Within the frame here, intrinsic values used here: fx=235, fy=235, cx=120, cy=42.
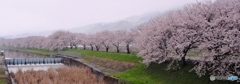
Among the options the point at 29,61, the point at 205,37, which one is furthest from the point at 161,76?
the point at 29,61

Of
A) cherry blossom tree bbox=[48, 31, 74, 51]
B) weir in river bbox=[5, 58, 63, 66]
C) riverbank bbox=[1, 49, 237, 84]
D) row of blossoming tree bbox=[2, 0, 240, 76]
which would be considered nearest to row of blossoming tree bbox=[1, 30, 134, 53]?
cherry blossom tree bbox=[48, 31, 74, 51]

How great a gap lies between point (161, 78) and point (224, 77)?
27.9ft

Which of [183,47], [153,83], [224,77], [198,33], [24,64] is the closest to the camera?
[224,77]

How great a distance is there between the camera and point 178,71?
25.2 metres

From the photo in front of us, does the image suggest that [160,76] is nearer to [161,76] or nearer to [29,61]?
[161,76]

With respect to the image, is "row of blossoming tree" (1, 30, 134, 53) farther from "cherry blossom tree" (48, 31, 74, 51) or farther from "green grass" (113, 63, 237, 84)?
"green grass" (113, 63, 237, 84)

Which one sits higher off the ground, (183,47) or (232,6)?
(232,6)

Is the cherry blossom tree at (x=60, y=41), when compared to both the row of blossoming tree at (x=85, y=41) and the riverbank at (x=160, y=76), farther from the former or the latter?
the riverbank at (x=160, y=76)

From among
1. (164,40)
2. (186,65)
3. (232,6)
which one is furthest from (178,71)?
(232,6)

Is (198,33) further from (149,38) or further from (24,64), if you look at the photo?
(24,64)

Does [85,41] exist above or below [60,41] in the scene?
below

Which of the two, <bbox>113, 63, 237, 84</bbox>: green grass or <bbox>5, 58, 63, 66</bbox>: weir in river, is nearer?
<bbox>113, 63, 237, 84</bbox>: green grass

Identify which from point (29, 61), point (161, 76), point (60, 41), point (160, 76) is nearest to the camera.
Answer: point (161, 76)

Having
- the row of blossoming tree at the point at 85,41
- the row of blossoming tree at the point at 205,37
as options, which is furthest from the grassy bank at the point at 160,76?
the row of blossoming tree at the point at 85,41
